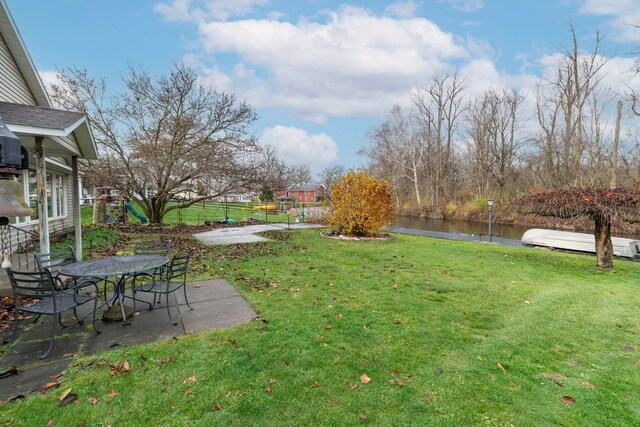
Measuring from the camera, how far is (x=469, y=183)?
3262 cm

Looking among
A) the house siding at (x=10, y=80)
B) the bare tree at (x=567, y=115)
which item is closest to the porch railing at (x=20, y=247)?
the house siding at (x=10, y=80)

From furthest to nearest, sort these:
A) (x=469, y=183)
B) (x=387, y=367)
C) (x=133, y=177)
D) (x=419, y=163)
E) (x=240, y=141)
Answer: (x=419, y=163)
(x=469, y=183)
(x=240, y=141)
(x=133, y=177)
(x=387, y=367)

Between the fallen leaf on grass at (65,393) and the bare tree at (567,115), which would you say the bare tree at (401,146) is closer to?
the bare tree at (567,115)

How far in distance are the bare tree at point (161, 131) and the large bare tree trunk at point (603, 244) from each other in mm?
13753

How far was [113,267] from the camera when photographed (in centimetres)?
390

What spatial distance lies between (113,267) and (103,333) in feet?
2.51

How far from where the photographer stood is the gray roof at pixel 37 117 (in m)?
4.86

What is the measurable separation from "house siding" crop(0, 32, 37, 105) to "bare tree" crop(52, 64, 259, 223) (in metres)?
5.98

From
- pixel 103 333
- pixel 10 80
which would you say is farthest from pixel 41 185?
pixel 10 80

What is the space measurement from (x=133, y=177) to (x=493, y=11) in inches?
640

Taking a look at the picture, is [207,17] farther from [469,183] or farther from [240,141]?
[469,183]

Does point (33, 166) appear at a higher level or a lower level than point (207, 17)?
lower

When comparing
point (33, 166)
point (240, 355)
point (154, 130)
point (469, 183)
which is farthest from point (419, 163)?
point (240, 355)

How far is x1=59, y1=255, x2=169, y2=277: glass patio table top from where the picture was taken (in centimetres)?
360
